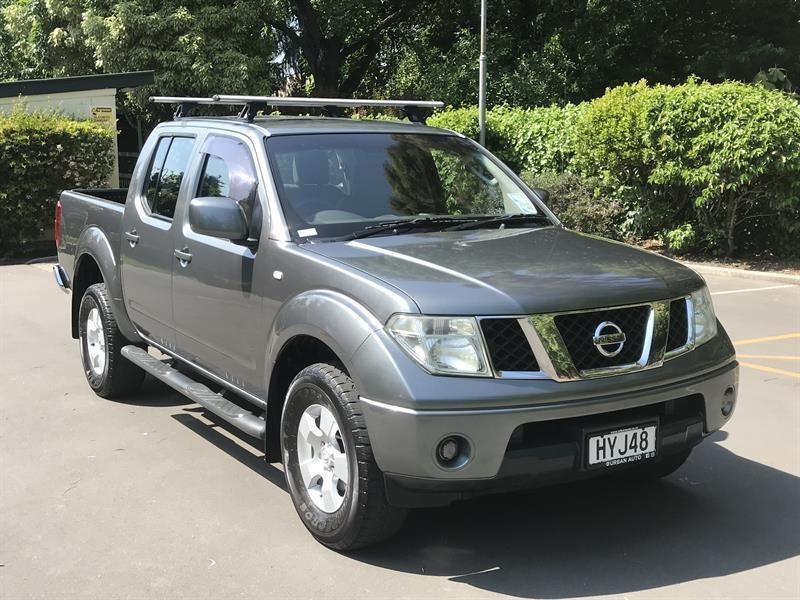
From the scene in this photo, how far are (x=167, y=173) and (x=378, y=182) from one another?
1628 mm

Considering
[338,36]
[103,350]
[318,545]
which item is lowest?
[318,545]

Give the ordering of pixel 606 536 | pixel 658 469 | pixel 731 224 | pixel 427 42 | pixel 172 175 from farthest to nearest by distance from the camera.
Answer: pixel 427 42 < pixel 731 224 < pixel 172 175 < pixel 658 469 < pixel 606 536

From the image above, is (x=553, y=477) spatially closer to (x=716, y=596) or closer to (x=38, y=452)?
(x=716, y=596)

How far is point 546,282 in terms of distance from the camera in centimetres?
344

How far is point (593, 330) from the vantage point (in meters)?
3.40

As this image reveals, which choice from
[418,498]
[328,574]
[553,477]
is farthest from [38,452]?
[553,477]

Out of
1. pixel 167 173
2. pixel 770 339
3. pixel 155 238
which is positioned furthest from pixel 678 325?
pixel 770 339

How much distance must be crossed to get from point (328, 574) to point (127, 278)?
290 centimetres

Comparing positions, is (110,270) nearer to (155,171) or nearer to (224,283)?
(155,171)

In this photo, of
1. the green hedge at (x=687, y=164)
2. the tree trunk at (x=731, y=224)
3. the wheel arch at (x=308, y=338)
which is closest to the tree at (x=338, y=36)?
the green hedge at (x=687, y=164)

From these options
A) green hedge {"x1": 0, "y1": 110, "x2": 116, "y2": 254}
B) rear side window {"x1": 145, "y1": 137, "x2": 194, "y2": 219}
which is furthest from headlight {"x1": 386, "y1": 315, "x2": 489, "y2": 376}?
green hedge {"x1": 0, "y1": 110, "x2": 116, "y2": 254}

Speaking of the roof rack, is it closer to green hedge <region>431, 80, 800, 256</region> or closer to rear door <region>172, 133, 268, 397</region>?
rear door <region>172, 133, 268, 397</region>

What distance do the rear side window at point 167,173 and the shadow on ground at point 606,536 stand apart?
247cm

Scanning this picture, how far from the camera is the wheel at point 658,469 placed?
4.34 metres
